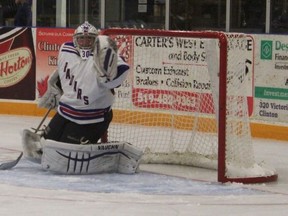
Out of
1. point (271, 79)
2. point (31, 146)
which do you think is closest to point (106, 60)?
point (31, 146)

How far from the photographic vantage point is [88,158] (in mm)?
6465

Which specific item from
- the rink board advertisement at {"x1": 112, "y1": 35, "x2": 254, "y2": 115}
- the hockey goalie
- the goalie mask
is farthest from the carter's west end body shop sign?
the goalie mask

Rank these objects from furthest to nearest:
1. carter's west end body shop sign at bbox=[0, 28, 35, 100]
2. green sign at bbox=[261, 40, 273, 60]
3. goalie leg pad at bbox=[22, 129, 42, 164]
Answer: carter's west end body shop sign at bbox=[0, 28, 35, 100]
green sign at bbox=[261, 40, 273, 60]
goalie leg pad at bbox=[22, 129, 42, 164]

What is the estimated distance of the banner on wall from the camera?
10.7 meters

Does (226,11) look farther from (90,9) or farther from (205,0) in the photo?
(90,9)

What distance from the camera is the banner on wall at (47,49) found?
10.7m

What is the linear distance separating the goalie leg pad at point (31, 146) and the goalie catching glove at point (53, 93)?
0.27m

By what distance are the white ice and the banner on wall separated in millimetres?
3642

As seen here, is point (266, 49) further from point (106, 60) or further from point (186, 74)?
point (106, 60)

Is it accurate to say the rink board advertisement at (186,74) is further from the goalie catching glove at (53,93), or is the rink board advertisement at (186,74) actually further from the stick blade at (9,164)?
the stick blade at (9,164)

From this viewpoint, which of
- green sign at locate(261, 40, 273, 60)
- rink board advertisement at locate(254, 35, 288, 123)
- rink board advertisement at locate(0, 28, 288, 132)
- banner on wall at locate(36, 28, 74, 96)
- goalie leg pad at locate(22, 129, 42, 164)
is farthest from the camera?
banner on wall at locate(36, 28, 74, 96)

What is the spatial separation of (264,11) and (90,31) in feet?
12.1

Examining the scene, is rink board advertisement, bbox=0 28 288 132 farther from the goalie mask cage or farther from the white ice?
the white ice

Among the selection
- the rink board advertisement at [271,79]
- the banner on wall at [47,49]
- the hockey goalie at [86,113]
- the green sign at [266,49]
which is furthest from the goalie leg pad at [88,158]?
the banner on wall at [47,49]
